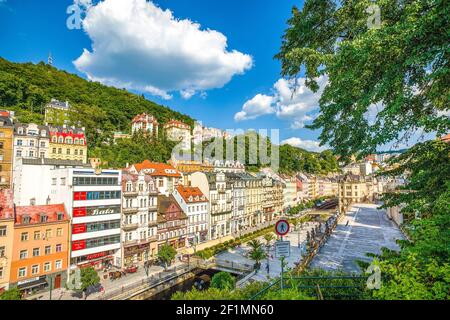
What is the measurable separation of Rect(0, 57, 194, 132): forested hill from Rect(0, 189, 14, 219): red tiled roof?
1811 inches

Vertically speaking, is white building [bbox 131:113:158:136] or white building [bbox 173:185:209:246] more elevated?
white building [bbox 131:113:158:136]

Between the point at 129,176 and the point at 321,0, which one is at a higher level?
the point at 321,0

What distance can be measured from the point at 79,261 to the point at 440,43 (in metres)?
33.3

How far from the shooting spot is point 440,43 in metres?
5.90

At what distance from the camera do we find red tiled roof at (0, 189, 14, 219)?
23.4m

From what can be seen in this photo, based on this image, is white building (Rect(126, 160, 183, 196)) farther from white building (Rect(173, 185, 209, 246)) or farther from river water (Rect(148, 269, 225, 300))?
river water (Rect(148, 269, 225, 300))

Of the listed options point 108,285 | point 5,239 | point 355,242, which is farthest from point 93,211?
point 355,242

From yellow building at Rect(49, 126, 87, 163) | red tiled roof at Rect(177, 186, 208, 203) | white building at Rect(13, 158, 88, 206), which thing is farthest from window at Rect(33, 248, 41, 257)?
yellow building at Rect(49, 126, 87, 163)

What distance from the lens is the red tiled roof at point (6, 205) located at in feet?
76.6

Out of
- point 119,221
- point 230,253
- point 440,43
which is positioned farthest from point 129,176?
point 440,43

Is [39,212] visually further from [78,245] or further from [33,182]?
[33,182]

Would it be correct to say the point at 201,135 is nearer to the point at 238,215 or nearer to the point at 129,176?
the point at 238,215
